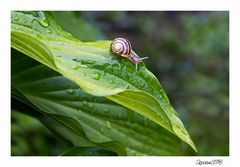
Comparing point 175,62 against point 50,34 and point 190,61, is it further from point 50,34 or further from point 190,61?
point 50,34

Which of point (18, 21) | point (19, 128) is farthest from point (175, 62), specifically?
point (18, 21)

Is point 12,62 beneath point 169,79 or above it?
beneath

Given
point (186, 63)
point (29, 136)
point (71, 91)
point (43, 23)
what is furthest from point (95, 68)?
point (186, 63)

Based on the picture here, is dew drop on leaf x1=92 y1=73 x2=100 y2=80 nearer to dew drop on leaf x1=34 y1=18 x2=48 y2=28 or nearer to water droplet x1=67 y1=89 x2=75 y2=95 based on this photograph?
dew drop on leaf x1=34 y1=18 x2=48 y2=28

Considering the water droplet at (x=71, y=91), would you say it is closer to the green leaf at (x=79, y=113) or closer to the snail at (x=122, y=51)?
the green leaf at (x=79, y=113)

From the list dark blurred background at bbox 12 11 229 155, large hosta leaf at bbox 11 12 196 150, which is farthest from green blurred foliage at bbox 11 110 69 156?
large hosta leaf at bbox 11 12 196 150

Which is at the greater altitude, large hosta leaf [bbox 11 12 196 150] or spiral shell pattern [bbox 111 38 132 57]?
spiral shell pattern [bbox 111 38 132 57]

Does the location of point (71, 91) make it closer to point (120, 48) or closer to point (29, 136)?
point (120, 48)
